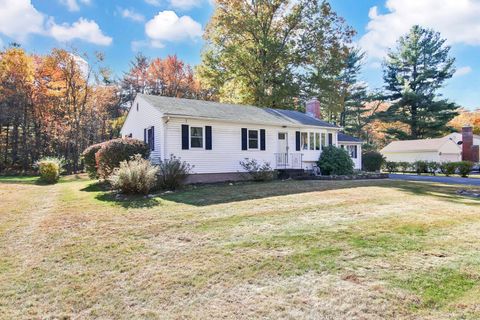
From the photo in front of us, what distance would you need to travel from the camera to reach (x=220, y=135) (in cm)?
1501

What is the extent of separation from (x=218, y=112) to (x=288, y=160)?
483 cm

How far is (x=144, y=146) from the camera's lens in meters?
12.9

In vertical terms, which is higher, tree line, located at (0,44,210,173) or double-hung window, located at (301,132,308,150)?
tree line, located at (0,44,210,173)

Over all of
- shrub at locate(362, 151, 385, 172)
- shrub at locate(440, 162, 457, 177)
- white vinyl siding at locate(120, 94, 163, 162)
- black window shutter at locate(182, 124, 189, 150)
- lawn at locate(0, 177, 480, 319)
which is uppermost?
white vinyl siding at locate(120, 94, 163, 162)

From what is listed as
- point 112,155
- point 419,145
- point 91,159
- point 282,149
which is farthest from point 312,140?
point 419,145

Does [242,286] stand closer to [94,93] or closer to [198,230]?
[198,230]

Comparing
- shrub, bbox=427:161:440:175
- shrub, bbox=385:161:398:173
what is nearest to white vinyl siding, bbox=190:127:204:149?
shrub, bbox=427:161:440:175

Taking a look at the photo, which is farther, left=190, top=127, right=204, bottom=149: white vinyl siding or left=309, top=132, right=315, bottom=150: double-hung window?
left=309, top=132, right=315, bottom=150: double-hung window

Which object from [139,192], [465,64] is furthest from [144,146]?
[465,64]

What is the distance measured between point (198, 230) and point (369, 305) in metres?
3.58

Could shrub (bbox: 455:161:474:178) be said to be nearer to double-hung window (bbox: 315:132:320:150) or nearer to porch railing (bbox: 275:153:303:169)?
double-hung window (bbox: 315:132:320:150)

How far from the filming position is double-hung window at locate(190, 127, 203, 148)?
14195mm

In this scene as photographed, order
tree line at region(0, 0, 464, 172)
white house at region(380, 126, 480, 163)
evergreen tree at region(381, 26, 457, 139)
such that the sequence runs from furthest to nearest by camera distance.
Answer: evergreen tree at region(381, 26, 457, 139)
white house at region(380, 126, 480, 163)
tree line at region(0, 0, 464, 172)

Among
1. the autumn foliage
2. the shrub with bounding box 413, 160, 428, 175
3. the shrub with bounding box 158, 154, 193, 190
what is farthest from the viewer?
the autumn foliage
